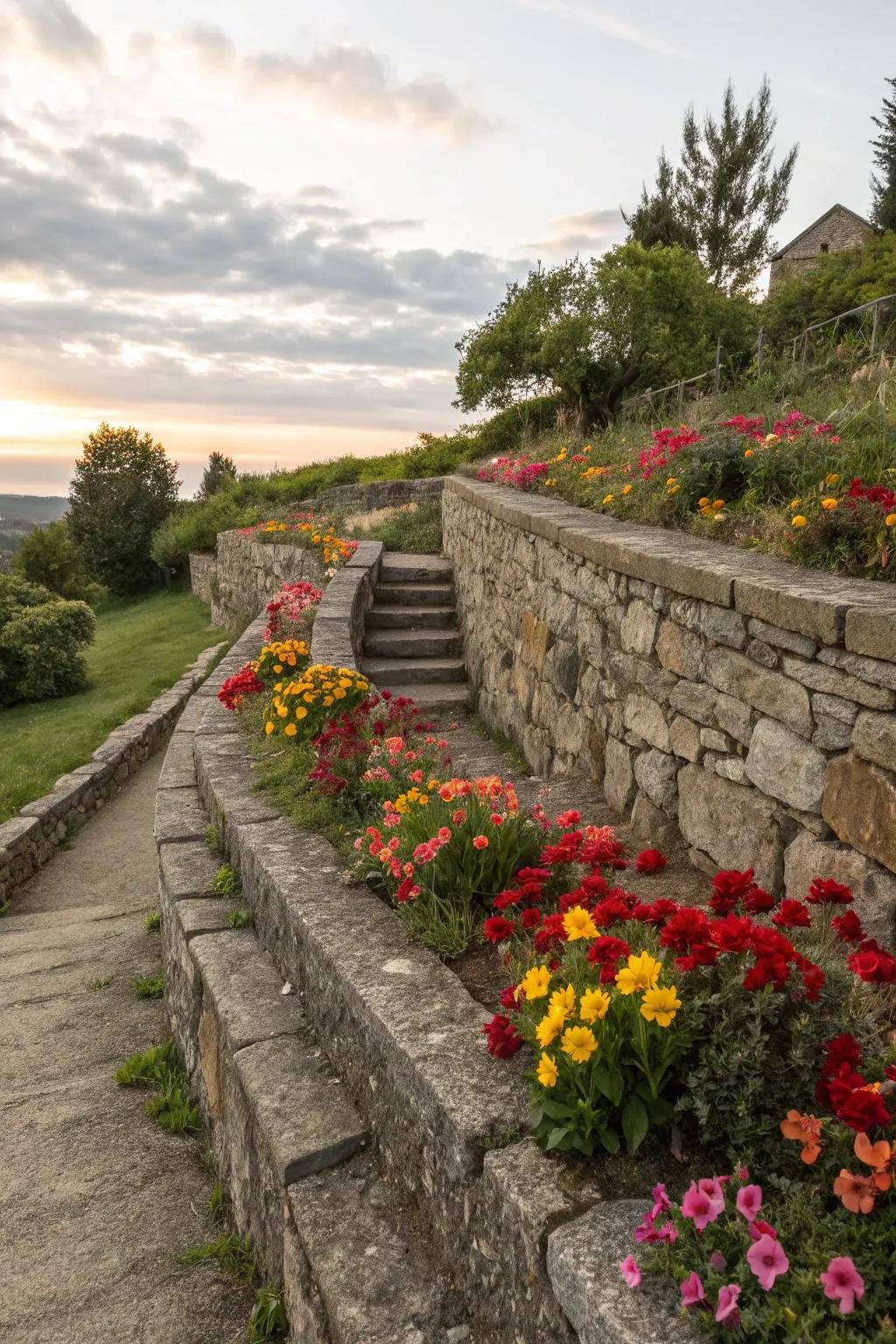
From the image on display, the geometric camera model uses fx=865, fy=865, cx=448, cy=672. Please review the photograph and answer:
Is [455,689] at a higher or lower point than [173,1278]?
higher

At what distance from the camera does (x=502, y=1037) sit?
192cm

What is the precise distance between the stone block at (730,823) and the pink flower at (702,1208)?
153cm

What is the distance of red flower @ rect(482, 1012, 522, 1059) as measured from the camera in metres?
1.92

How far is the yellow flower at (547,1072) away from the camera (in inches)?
65.3

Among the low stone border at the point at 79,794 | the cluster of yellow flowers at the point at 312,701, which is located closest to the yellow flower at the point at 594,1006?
the cluster of yellow flowers at the point at 312,701

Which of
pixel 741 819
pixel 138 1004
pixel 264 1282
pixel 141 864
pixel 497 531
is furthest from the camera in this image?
pixel 141 864

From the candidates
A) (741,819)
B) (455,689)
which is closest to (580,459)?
(455,689)

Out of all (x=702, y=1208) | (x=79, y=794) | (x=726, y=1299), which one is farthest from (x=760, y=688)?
(x=79, y=794)

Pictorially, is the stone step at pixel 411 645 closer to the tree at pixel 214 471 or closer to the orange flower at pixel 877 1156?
the orange flower at pixel 877 1156

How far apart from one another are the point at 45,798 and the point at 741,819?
7.01 meters

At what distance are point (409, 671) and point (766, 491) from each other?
4043 millimetres

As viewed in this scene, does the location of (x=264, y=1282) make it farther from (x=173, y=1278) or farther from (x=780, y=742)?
(x=780, y=742)

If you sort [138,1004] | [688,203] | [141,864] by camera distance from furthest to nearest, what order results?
[688,203] → [141,864] → [138,1004]

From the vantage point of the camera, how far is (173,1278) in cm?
243
